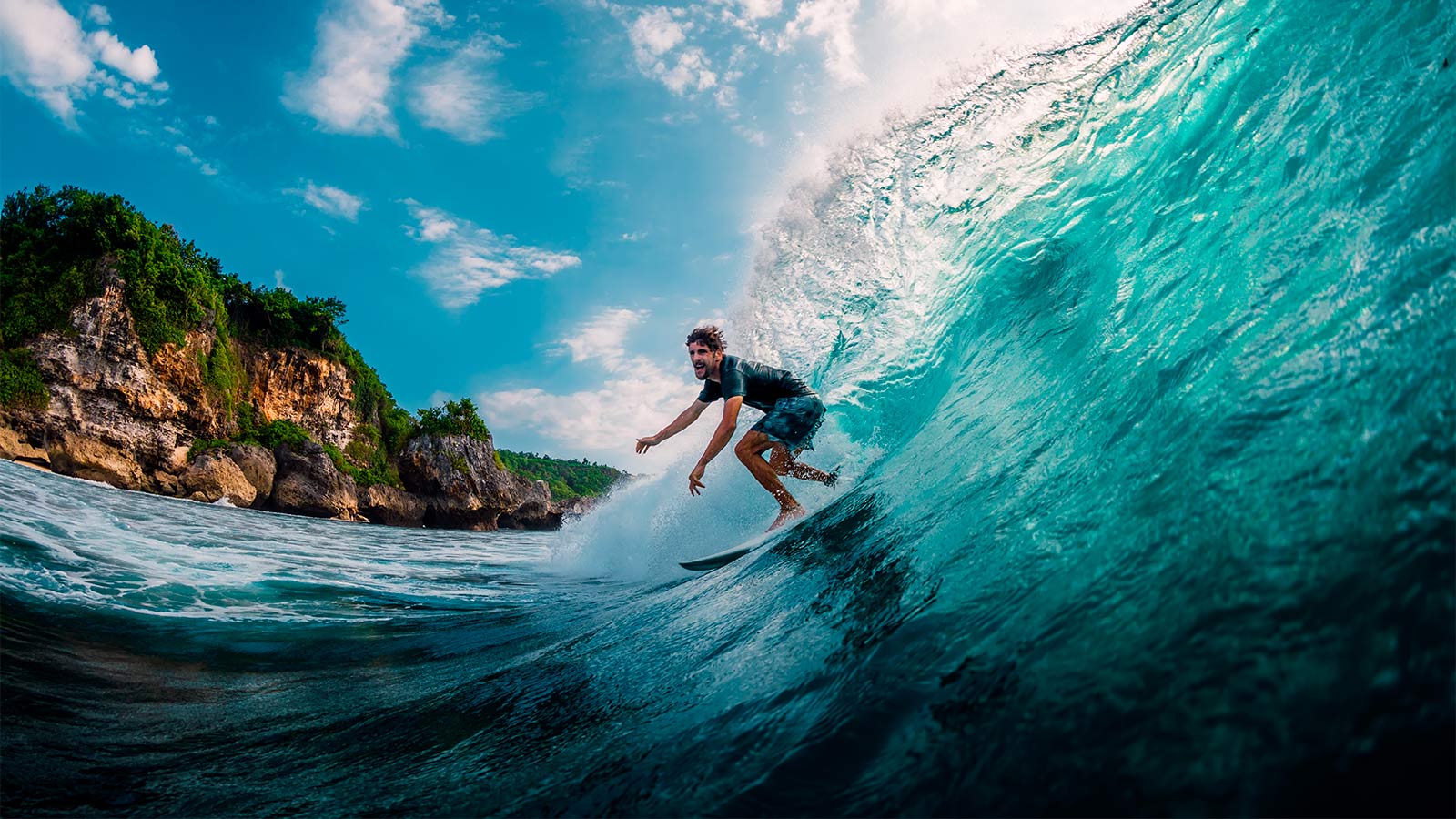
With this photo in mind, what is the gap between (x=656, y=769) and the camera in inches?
65.0

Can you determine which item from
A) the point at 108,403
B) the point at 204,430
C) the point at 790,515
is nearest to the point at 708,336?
the point at 790,515

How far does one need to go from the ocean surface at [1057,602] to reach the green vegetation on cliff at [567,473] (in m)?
66.5

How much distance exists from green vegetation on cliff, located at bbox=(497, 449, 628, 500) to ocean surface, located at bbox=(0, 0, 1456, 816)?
66518mm

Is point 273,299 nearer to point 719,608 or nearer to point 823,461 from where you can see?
point 823,461

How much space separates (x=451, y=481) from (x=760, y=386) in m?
39.2

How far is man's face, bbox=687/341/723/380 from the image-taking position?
567cm

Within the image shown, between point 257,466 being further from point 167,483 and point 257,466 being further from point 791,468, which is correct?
point 791,468

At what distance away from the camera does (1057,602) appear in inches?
64.9

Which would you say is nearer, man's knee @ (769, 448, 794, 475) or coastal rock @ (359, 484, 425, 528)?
man's knee @ (769, 448, 794, 475)

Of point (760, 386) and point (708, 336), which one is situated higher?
point (708, 336)

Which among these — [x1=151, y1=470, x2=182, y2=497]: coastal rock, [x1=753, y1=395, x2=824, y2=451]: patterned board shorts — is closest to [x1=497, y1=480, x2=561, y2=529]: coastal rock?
[x1=151, y1=470, x2=182, y2=497]: coastal rock

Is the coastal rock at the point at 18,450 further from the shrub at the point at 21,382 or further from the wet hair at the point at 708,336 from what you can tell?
the wet hair at the point at 708,336

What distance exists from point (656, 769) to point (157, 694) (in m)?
2.95

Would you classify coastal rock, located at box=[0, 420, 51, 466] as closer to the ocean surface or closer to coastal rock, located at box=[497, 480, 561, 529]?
the ocean surface
